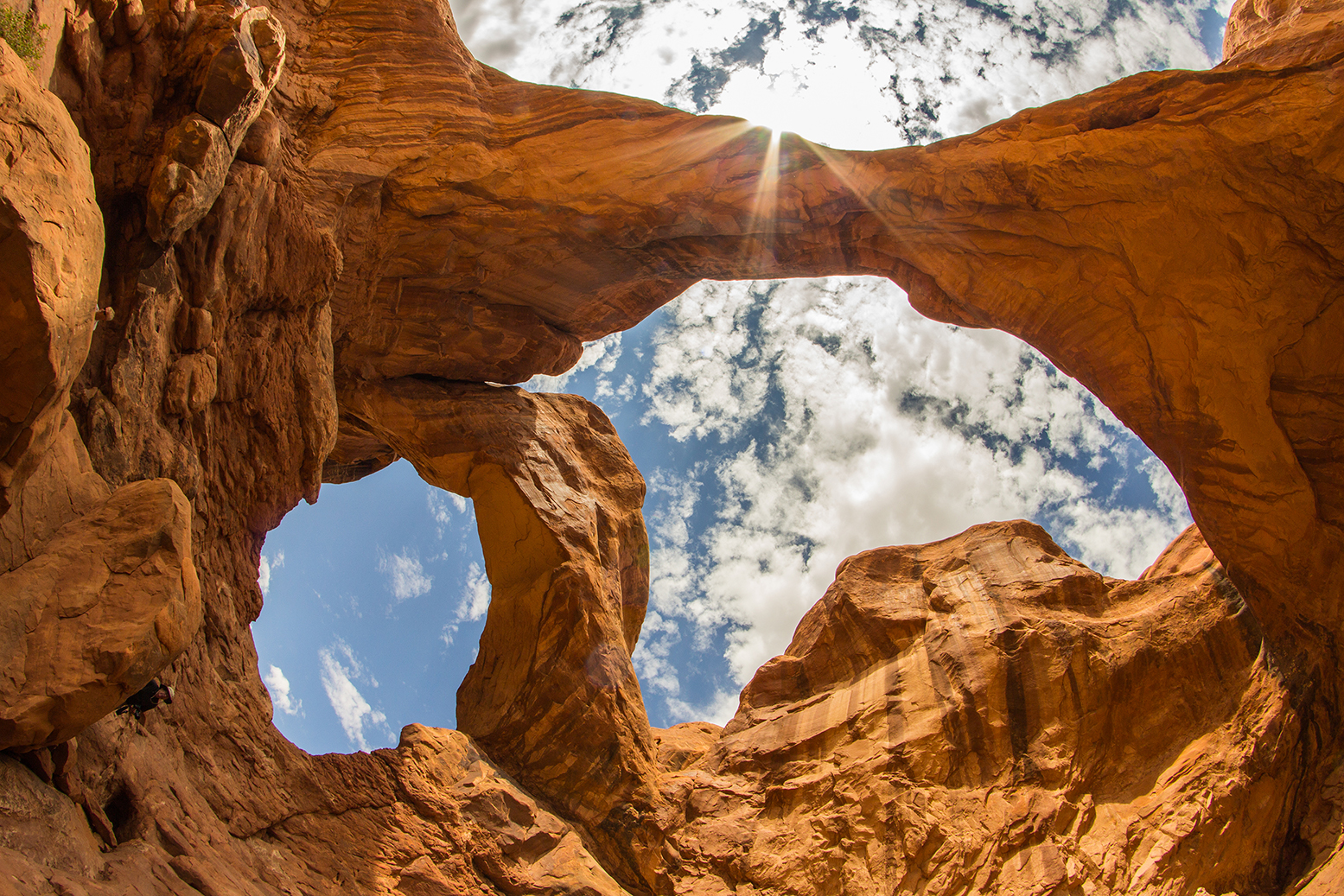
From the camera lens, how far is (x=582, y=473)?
18.2 m

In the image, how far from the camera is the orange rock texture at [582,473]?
786cm

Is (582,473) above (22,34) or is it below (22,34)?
above

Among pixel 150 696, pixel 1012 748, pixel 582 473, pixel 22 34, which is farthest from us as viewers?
pixel 582 473

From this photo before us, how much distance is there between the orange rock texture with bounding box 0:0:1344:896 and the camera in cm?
786

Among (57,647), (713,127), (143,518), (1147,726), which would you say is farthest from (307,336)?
(1147,726)

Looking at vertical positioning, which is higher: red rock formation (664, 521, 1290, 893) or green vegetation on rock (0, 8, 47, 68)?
green vegetation on rock (0, 8, 47, 68)

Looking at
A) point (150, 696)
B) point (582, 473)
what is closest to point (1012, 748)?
point (582, 473)

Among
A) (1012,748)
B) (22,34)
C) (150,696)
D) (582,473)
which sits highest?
(582,473)

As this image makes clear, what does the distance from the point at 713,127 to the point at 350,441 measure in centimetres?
1144

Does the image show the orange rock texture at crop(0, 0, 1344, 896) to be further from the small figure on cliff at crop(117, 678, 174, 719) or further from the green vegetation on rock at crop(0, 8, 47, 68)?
the green vegetation on rock at crop(0, 8, 47, 68)

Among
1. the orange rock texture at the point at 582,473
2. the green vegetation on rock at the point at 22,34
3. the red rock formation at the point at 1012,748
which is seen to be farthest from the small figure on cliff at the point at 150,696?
the red rock formation at the point at 1012,748

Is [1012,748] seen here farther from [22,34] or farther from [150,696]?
[22,34]

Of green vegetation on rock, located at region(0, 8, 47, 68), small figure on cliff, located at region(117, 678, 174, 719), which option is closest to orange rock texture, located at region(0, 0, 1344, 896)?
small figure on cliff, located at region(117, 678, 174, 719)

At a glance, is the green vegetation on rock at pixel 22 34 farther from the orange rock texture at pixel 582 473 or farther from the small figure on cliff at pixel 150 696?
the small figure on cliff at pixel 150 696
